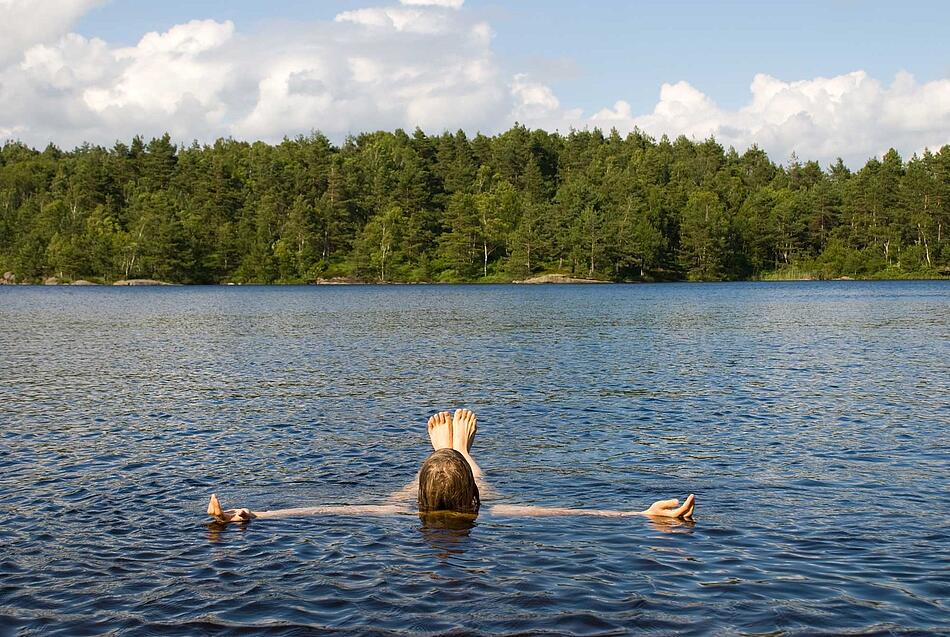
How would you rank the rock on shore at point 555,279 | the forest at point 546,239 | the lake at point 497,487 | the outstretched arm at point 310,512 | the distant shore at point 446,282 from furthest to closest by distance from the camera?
1. the forest at point 546,239
2. the distant shore at point 446,282
3. the rock on shore at point 555,279
4. the outstretched arm at point 310,512
5. the lake at point 497,487

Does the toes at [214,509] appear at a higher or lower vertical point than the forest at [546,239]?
lower

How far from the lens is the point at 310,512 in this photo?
1498 cm

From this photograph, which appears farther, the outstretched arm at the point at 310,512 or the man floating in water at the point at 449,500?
the outstretched arm at the point at 310,512

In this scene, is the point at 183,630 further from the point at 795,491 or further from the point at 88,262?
the point at 88,262

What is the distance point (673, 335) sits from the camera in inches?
2144

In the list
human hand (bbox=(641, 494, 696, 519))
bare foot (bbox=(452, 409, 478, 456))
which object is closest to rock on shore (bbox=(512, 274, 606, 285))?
bare foot (bbox=(452, 409, 478, 456))

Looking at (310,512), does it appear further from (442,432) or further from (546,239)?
(546,239)

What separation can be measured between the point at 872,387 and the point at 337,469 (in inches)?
835

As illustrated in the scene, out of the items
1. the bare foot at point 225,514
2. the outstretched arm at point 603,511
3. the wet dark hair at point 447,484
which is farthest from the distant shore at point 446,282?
the bare foot at point 225,514

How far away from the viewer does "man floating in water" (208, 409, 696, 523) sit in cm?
1392

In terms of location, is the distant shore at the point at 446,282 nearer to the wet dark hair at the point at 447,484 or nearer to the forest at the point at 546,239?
the forest at the point at 546,239

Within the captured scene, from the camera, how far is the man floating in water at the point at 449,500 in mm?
13922

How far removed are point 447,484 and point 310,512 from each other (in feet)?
9.04

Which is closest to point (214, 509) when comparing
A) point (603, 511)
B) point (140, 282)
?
point (603, 511)
